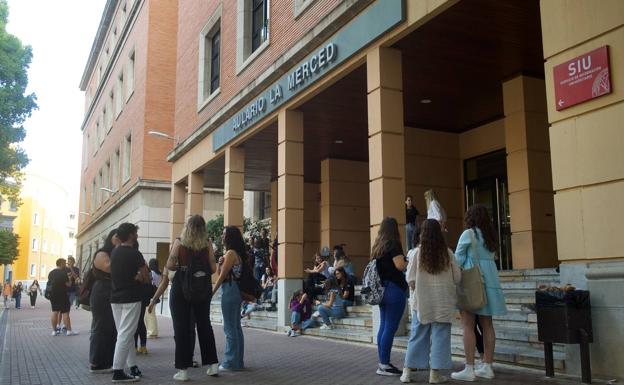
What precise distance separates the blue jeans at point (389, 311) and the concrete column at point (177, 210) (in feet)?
54.6

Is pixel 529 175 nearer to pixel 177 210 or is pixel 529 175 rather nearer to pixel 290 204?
pixel 290 204

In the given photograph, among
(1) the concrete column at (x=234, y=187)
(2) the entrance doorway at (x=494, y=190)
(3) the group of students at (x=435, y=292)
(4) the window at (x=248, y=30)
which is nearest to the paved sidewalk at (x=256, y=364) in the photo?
(3) the group of students at (x=435, y=292)

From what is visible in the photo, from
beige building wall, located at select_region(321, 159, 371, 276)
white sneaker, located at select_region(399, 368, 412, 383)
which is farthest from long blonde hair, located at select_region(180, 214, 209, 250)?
beige building wall, located at select_region(321, 159, 371, 276)

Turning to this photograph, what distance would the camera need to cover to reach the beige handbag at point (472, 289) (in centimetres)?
653

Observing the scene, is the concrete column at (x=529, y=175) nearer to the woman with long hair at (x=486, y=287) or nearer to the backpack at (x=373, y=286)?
the woman with long hair at (x=486, y=287)

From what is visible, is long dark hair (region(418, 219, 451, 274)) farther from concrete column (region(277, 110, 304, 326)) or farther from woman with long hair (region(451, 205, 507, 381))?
concrete column (region(277, 110, 304, 326))

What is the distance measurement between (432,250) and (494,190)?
981cm

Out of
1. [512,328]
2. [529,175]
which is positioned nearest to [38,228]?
[529,175]

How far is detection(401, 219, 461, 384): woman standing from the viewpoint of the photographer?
6.34 m

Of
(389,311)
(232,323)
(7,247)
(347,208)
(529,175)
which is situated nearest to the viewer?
(389,311)

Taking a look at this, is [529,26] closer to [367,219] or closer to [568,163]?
[568,163]

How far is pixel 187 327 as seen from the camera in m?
6.86

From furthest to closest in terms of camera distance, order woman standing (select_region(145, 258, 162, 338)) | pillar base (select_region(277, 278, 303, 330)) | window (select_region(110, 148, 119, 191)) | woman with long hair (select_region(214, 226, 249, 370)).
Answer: window (select_region(110, 148, 119, 191)), pillar base (select_region(277, 278, 303, 330)), woman standing (select_region(145, 258, 162, 338)), woman with long hair (select_region(214, 226, 249, 370))

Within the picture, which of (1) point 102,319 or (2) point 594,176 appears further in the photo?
(1) point 102,319
